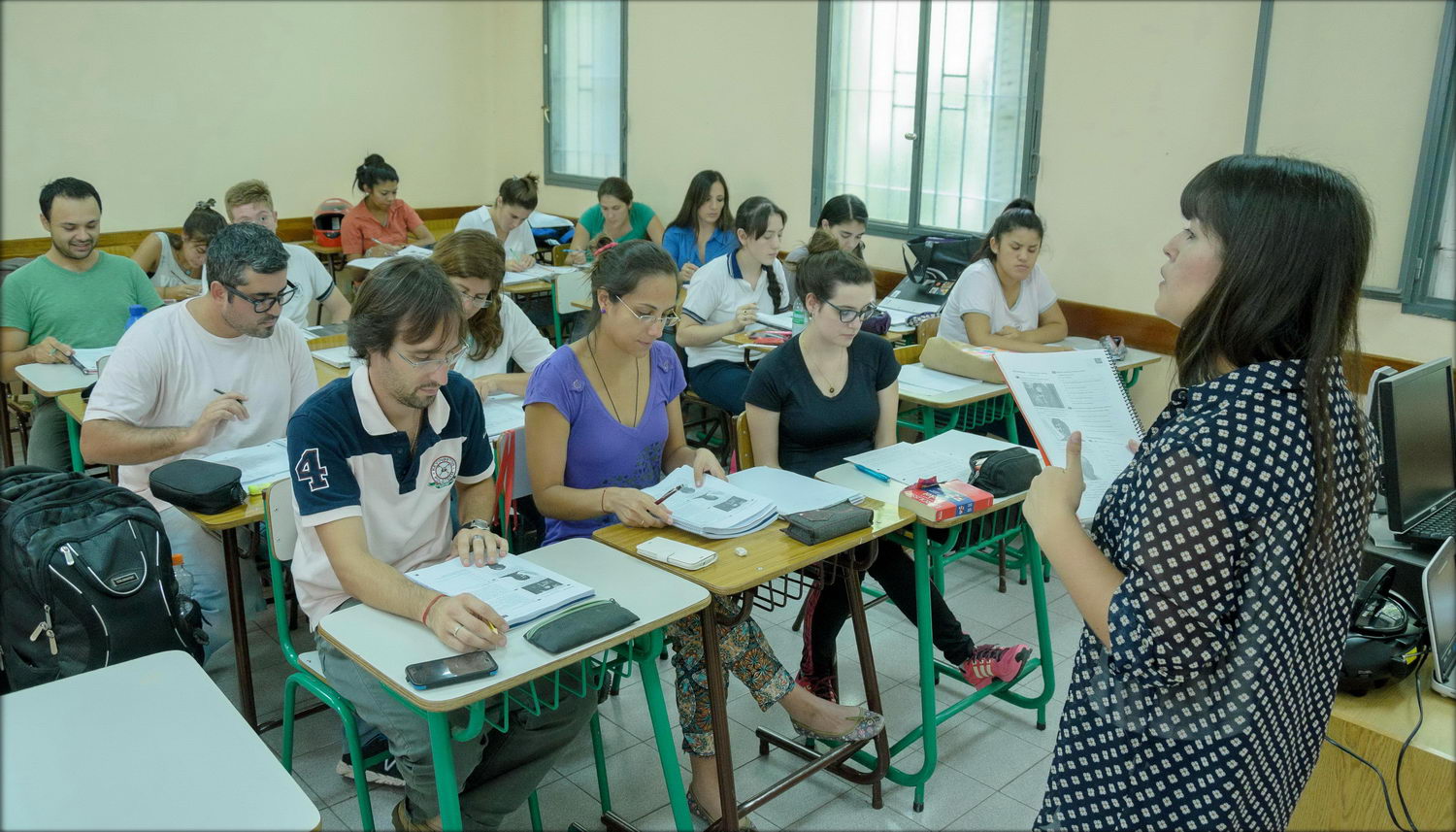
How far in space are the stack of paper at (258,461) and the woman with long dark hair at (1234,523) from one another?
6.22 ft

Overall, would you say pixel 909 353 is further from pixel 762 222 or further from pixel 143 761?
pixel 143 761

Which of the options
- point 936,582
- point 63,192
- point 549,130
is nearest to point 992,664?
point 936,582

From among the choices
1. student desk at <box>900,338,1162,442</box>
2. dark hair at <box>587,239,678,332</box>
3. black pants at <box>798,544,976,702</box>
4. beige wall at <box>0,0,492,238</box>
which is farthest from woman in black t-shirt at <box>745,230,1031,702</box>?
beige wall at <box>0,0,492,238</box>

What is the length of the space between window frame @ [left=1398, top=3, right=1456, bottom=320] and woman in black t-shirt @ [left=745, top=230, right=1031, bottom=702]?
2.34 metres

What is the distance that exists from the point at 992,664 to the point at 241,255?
2.20 meters

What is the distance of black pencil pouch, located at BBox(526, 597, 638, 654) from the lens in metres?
1.70

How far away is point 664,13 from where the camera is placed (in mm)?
6918

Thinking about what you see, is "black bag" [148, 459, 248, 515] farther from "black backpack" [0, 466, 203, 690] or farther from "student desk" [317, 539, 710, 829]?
"student desk" [317, 539, 710, 829]

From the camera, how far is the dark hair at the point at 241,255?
2.68 m

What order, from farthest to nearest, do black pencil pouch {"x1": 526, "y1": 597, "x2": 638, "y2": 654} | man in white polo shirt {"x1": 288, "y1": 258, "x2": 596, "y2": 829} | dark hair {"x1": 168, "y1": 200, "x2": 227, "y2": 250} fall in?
1. dark hair {"x1": 168, "y1": 200, "x2": 227, "y2": 250}
2. man in white polo shirt {"x1": 288, "y1": 258, "x2": 596, "y2": 829}
3. black pencil pouch {"x1": 526, "y1": 597, "x2": 638, "y2": 654}

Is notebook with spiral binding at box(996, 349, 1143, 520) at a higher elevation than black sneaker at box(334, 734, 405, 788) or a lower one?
higher

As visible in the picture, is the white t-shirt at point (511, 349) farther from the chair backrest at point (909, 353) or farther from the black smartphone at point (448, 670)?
the black smartphone at point (448, 670)

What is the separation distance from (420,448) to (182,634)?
0.64 metres

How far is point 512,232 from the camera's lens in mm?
6543
